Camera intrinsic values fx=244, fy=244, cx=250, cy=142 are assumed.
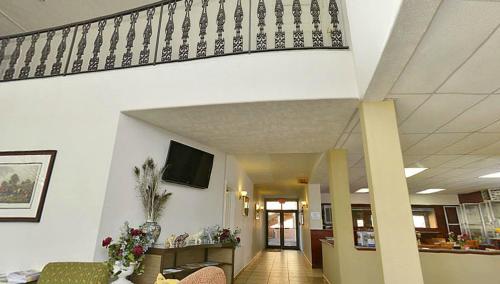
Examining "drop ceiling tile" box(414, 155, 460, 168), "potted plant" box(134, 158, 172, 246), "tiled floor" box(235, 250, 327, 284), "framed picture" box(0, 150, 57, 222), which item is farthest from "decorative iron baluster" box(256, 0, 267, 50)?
"tiled floor" box(235, 250, 327, 284)

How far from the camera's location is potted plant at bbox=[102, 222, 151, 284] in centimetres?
269

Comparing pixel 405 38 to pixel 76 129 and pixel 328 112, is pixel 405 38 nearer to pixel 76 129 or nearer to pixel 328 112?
pixel 328 112

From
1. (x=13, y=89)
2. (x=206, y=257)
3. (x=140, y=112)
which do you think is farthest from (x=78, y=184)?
(x=206, y=257)

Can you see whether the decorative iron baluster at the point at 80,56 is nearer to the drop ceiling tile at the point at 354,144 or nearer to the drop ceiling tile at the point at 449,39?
the drop ceiling tile at the point at 449,39

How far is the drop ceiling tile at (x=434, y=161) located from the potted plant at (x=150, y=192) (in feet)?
17.7

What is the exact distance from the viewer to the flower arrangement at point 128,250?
2699mm

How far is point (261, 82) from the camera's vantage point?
3092 millimetres

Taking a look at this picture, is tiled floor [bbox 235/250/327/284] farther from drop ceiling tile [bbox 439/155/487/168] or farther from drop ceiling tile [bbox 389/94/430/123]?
drop ceiling tile [bbox 389/94/430/123]

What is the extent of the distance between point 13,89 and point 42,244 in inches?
93.9

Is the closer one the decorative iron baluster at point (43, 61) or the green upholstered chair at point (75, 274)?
the green upholstered chair at point (75, 274)

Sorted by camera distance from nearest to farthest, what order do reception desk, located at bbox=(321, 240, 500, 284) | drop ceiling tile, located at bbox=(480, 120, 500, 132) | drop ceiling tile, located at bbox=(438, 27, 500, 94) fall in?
drop ceiling tile, located at bbox=(438, 27, 500, 94) < drop ceiling tile, located at bbox=(480, 120, 500, 132) < reception desk, located at bbox=(321, 240, 500, 284)

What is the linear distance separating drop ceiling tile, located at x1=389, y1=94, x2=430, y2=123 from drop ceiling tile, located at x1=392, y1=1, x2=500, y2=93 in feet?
0.85

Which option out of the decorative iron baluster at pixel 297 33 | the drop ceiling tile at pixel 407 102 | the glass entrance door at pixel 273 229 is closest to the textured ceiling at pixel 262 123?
the drop ceiling tile at pixel 407 102

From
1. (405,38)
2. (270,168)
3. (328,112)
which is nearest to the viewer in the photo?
(405,38)
